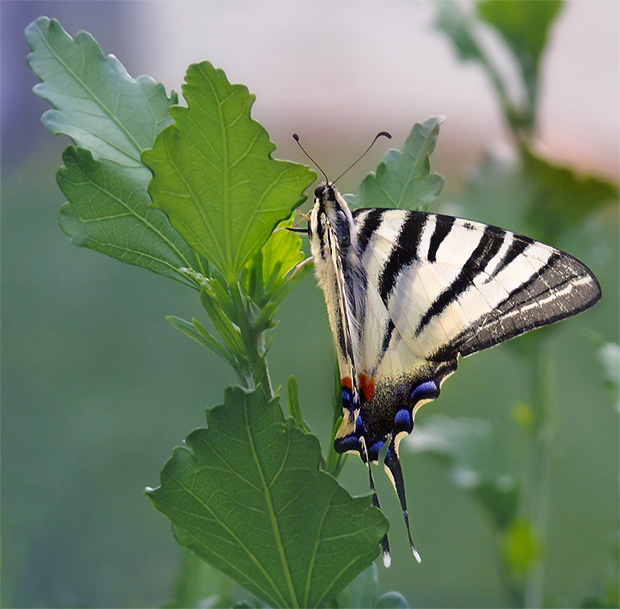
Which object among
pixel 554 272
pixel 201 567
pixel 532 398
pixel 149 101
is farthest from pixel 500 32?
pixel 201 567

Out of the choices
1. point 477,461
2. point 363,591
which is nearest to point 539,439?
point 477,461

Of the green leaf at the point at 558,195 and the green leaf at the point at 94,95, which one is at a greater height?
the green leaf at the point at 558,195

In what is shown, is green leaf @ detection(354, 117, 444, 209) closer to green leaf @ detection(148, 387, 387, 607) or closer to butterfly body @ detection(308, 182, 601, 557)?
butterfly body @ detection(308, 182, 601, 557)

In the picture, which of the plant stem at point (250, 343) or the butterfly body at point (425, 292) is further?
the butterfly body at point (425, 292)

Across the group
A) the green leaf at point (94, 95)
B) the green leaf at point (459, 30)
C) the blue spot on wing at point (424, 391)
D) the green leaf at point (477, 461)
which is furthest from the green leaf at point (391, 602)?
the green leaf at point (459, 30)

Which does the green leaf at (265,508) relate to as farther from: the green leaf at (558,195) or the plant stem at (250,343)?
the green leaf at (558,195)

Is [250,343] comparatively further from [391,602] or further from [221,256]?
[391,602]

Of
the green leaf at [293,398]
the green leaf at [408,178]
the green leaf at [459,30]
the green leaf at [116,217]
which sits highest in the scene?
the green leaf at [459,30]
